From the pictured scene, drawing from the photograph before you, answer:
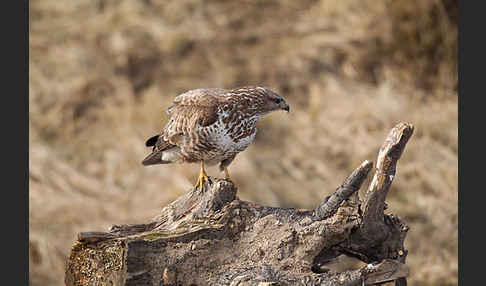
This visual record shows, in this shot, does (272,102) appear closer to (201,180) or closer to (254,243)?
(201,180)

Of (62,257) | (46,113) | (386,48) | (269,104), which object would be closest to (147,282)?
(269,104)

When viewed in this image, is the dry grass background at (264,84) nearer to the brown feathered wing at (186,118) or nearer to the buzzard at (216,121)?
the brown feathered wing at (186,118)

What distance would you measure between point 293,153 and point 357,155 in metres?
0.76

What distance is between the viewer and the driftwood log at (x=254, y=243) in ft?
12.2

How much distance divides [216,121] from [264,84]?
13.2 feet

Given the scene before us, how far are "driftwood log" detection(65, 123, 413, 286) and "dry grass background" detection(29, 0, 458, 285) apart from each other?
2936 millimetres

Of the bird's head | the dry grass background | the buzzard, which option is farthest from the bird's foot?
the dry grass background

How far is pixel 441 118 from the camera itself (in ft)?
25.4

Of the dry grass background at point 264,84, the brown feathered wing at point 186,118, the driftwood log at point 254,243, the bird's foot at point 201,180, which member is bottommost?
the driftwood log at point 254,243

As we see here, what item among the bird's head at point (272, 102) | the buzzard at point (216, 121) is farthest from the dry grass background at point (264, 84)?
the bird's head at point (272, 102)

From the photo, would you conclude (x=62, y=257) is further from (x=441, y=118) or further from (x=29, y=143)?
(x=441, y=118)

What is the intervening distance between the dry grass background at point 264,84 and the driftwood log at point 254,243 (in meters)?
2.94

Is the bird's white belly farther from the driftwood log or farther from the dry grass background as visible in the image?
the dry grass background

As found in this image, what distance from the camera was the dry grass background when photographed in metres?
7.16
